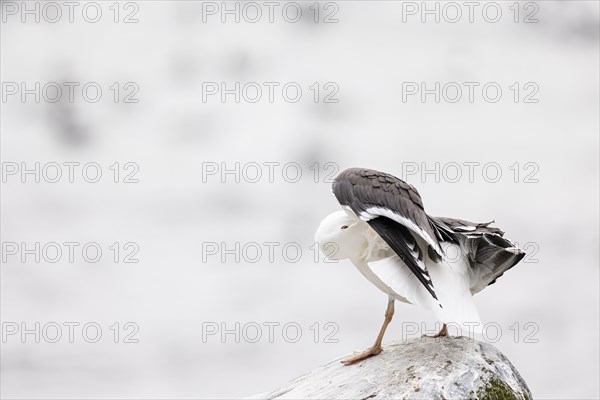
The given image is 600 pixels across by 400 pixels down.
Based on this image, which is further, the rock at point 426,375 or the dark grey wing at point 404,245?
the rock at point 426,375

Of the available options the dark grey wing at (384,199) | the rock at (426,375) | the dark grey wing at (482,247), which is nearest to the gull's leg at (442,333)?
the rock at (426,375)

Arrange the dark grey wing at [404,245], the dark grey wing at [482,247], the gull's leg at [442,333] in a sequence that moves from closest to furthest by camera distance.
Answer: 1. the dark grey wing at [404,245]
2. the dark grey wing at [482,247]
3. the gull's leg at [442,333]

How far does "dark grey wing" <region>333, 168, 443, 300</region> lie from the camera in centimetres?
834

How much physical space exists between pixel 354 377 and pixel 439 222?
1945 mm

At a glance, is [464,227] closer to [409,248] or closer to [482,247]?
[482,247]

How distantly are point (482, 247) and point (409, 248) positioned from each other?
3.85 feet

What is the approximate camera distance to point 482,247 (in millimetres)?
9109

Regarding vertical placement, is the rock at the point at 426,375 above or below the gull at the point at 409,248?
below

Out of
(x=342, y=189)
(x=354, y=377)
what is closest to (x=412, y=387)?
(x=354, y=377)

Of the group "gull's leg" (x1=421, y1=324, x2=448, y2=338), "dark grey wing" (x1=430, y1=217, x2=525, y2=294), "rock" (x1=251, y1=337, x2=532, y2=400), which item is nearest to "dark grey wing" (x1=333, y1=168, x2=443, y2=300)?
"dark grey wing" (x1=430, y1=217, x2=525, y2=294)

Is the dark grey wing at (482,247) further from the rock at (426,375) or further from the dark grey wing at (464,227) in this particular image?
the rock at (426,375)

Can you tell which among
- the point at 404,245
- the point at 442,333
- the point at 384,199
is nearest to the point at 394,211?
the point at 384,199

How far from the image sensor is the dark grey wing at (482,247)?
8930 mm

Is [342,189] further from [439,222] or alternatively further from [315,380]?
[315,380]
